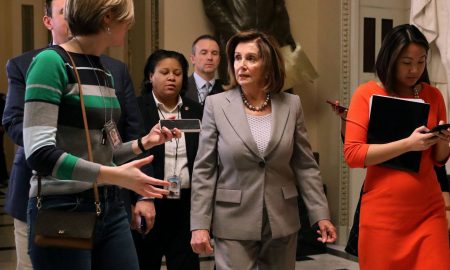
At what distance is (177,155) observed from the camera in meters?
3.89

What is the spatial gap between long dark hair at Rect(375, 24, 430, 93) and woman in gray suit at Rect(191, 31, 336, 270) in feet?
1.43

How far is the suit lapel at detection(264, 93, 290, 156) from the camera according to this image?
3.05m

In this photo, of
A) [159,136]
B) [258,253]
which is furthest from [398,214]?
[159,136]

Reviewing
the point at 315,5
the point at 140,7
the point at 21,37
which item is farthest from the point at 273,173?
the point at 21,37

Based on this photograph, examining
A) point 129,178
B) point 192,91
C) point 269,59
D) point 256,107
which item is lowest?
point 129,178

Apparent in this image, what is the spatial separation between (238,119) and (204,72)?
2.16 metres

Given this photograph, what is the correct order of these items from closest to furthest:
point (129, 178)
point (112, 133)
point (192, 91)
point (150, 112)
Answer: point (129, 178)
point (112, 133)
point (150, 112)
point (192, 91)

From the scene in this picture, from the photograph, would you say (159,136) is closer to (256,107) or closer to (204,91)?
(256,107)

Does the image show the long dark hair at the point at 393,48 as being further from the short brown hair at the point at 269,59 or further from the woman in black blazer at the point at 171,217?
the woman in black blazer at the point at 171,217

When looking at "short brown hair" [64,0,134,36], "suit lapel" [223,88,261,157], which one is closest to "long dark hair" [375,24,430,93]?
"suit lapel" [223,88,261,157]

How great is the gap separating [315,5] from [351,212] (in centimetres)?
226

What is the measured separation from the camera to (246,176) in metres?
3.04

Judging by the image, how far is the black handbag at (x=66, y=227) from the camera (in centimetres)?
206

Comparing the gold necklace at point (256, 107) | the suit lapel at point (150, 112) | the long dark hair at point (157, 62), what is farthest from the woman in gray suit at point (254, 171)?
the long dark hair at point (157, 62)
